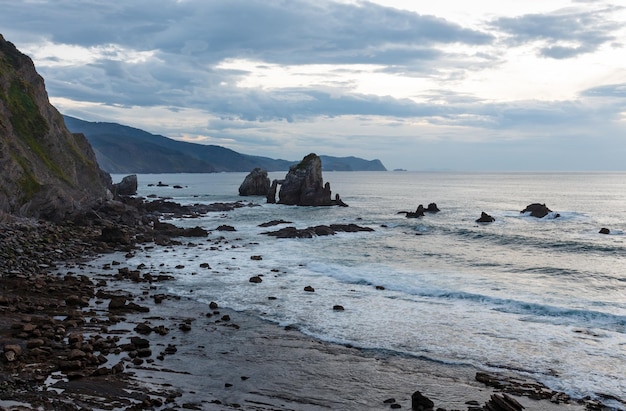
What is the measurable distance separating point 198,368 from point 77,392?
4.07 metres

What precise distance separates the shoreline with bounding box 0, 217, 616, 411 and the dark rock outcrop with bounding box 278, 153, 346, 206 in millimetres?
69789

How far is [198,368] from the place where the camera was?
17.6 m

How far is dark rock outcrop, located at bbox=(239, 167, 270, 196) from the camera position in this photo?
123250 mm

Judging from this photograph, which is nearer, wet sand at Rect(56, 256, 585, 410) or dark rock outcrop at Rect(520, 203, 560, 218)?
wet sand at Rect(56, 256, 585, 410)

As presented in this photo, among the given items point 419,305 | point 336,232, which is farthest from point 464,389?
point 336,232

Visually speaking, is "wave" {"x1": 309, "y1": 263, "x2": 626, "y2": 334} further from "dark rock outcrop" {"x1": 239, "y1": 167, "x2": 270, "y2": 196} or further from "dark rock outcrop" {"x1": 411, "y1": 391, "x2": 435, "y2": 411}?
"dark rock outcrop" {"x1": 239, "y1": 167, "x2": 270, "y2": 196}

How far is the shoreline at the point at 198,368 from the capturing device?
588 inches

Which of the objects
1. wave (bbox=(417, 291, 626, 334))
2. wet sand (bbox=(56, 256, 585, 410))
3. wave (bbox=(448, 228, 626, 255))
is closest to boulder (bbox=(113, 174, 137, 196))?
wave (bbox=(448, 228, 626, 255))

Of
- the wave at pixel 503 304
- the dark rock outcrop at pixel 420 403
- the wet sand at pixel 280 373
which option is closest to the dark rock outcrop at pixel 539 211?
the wave at pixel 503 304

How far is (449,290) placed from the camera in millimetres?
30281

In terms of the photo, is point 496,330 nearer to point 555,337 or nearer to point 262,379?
point 555,337

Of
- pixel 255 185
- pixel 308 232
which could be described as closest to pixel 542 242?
pixel 308 232

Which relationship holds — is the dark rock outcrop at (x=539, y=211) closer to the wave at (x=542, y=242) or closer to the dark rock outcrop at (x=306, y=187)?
the wave at (x=542, y=242)

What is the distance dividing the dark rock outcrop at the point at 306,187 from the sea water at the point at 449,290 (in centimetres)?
3473
